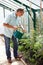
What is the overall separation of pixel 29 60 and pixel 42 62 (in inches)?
16.7

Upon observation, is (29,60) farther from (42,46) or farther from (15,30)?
(15,30)

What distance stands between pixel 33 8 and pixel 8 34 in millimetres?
2166

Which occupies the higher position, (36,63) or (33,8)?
(33,8)

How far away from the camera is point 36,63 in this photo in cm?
549

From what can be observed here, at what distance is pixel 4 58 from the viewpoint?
6.65m

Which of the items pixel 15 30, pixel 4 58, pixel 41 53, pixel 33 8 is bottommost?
pixel 4 58

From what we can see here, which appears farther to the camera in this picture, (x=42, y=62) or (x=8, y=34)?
(x=8, y=34)

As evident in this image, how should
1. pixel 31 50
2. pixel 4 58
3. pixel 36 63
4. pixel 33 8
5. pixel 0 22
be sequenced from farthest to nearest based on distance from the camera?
1. pixel 0 22
2. pixel 33 8
3. pixel 4 58
4. pixel 31 50
5. pixel 36 63

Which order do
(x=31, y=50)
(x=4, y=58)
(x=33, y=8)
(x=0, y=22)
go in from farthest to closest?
(x=0, y=22)
(x=33, y=8)
(x=4, y=58)
(x=31, y=50)

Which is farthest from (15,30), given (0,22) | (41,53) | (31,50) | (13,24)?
(0,22)

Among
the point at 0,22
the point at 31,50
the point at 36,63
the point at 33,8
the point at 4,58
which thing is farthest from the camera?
the point at 0,22

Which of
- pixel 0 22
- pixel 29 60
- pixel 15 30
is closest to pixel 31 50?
pixel 29 60

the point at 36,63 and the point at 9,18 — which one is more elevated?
the point at 9,18

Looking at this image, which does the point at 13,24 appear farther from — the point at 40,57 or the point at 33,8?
the point at 33,8
